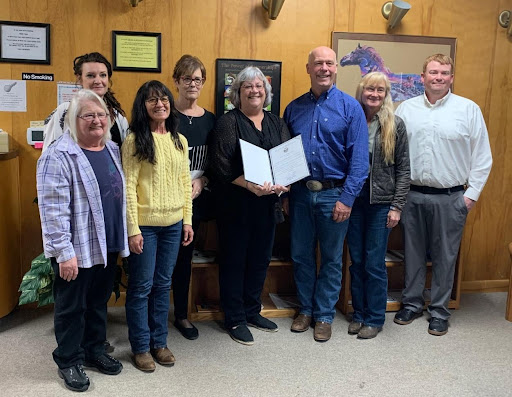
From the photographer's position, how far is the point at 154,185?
234cm

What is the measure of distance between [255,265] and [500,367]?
133 cm

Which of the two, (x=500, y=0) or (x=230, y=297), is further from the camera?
(x=500, y=0)

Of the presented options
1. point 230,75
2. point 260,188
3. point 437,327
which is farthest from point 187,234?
point 437,327

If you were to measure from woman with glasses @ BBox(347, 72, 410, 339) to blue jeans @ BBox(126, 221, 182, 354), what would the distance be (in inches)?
41.5

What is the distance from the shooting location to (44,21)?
9.77ft

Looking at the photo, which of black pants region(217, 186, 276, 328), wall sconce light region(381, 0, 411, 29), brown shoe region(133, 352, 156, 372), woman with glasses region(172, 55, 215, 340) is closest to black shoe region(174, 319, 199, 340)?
woman with glasses region(172, 55, 215, 340)

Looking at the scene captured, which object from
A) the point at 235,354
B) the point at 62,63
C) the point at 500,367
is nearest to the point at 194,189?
the point at 235,354

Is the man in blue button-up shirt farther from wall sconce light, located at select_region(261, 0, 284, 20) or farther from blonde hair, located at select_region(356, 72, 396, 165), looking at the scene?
wall sconce light, located at select_region(261, 0, 284, 20)

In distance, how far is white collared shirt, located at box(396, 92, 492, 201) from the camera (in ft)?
9.84

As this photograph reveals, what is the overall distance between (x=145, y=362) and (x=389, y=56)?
2.37 meters

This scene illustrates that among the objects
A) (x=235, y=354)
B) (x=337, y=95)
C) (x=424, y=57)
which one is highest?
(x=424, y=57)

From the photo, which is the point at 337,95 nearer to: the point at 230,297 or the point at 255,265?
the point at 255,265

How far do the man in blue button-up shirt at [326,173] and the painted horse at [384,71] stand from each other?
0.63 meters

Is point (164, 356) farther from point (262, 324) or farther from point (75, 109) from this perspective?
point (75, 109)
